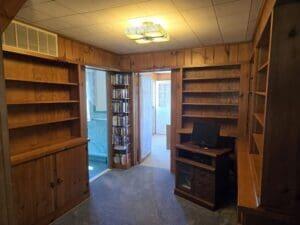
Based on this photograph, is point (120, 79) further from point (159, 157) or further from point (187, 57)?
point (159, 157)

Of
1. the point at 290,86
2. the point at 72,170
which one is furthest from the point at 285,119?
the point at 72,170

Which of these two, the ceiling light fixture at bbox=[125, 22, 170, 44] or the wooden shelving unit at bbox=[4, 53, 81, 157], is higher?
the ceiling light fixture at bbox=[125, 22, 170, 44]

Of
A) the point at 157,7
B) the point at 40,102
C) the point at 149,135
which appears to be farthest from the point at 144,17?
the point at 149,135

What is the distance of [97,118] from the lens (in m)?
4.66

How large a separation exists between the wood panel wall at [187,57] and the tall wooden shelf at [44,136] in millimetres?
1358

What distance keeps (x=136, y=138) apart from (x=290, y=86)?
11.2ft

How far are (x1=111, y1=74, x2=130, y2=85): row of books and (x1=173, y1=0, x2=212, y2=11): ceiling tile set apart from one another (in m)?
2.32

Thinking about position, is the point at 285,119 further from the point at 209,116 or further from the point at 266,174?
the point at 209,116

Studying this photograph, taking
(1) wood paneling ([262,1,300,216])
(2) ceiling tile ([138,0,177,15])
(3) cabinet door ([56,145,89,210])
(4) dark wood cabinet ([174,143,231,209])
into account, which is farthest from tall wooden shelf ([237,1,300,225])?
(3) cabinet door ([56,145,89,210])

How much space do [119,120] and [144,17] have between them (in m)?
2.39

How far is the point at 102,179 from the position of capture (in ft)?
12.1

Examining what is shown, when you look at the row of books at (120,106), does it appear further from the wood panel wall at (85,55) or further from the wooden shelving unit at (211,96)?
the wooden shelving unit at (211,96)

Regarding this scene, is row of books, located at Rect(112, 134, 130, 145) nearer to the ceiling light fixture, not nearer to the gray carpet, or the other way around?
the gray carpet

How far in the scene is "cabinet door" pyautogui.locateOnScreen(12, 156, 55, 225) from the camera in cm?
207
